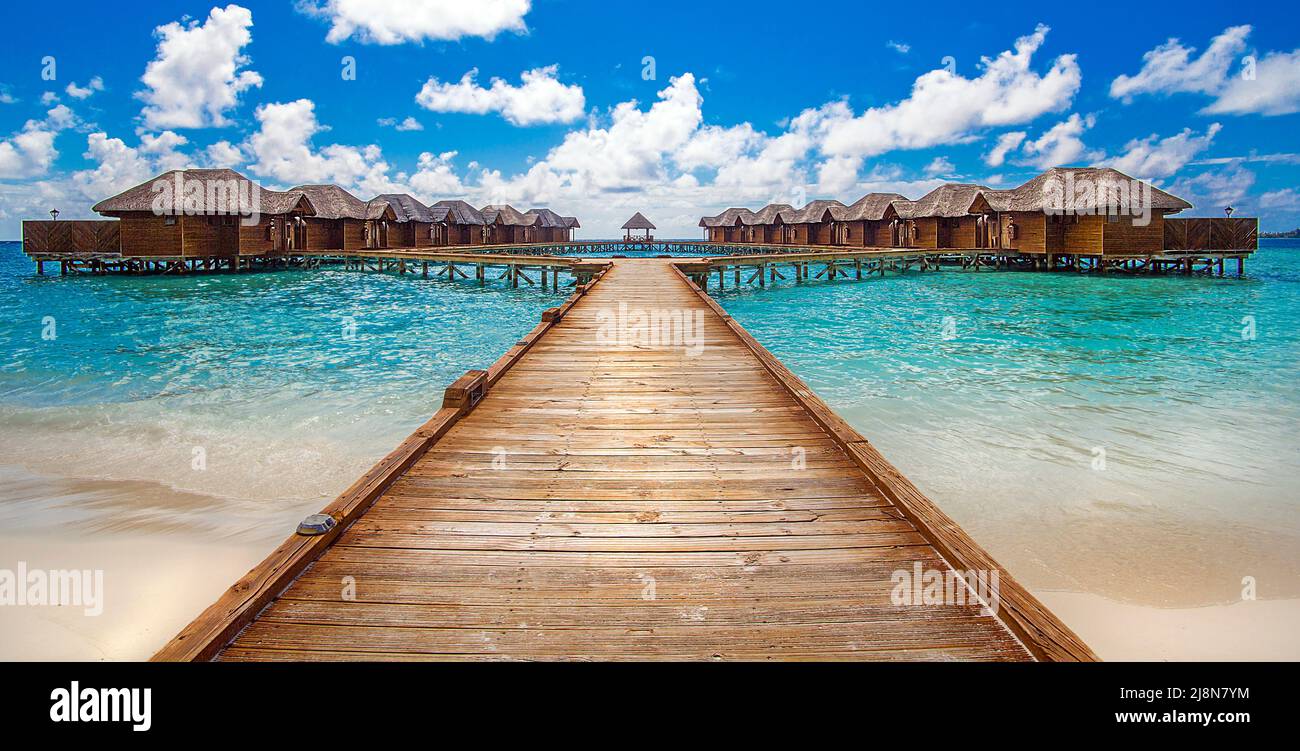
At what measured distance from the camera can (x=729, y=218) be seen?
232ft

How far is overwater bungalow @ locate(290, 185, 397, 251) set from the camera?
1721 inches

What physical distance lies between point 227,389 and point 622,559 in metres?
12.1

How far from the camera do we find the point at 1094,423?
1003 cm

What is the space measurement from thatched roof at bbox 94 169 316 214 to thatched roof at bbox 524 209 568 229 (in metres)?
Answer: 31.9

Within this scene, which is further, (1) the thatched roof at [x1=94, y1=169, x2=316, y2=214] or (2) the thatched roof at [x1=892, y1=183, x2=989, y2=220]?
(2) the thatched roof at [x1=892, y1=183, x2=989, y2=220]

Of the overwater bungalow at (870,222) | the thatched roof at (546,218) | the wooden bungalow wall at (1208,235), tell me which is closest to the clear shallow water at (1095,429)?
the wooden bungalow wall at (1208,235)

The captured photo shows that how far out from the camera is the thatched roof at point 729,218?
227 feet

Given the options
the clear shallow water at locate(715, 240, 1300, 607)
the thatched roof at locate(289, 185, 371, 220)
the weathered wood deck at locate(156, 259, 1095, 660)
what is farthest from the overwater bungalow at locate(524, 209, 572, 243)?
the weathered wood deck at locate(156, 259, 1095, 660)

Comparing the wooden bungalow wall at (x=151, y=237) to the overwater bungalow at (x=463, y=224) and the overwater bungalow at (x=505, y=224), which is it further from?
the overwater bungalow at (x=505, y=224)

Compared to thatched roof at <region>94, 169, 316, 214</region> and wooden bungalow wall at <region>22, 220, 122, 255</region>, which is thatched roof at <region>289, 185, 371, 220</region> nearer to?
thatched roof at <region>94, 169, 316, 214</region>

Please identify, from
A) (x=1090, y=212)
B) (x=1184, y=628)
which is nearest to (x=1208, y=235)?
(x=1090, y=212)

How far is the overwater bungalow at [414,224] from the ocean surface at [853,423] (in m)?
27.8
